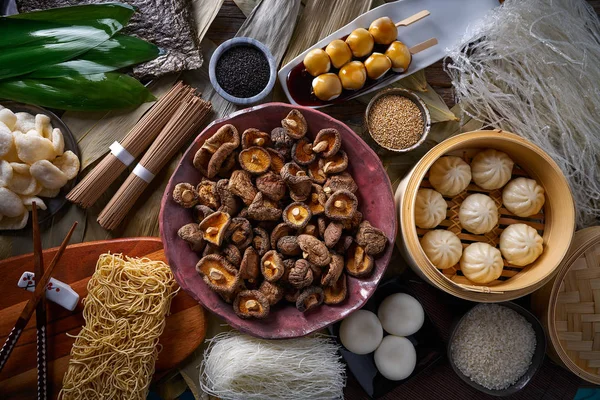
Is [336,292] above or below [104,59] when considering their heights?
below

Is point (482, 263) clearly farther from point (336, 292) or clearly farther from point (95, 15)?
point (95, 15)

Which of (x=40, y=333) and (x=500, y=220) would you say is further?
(x=500, y=220)

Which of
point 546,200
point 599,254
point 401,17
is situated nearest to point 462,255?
point 546,200

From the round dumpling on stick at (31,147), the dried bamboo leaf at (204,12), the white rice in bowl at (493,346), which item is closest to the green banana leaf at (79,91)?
the round dumpling on stick at (31,147)

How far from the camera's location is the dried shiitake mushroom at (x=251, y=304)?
2.15 metres

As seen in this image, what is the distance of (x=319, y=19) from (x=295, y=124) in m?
0.89

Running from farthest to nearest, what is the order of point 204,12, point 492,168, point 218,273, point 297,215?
1. point 204,12
2. point 492,168
3. point 297,215
4. point 218,273

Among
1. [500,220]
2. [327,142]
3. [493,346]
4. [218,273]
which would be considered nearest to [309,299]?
[218,273]

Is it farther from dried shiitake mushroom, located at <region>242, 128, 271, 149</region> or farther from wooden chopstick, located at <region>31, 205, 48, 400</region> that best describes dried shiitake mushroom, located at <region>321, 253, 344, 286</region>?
wooden chopstick, located at <region>31, 205, 48, 400</region>

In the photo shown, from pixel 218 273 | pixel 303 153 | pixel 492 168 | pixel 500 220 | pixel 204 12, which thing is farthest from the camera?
pixel 204 12

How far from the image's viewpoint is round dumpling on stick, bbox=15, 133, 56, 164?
7.73 ft

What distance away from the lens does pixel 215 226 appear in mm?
2215

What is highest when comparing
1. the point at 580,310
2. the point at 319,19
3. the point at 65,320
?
the point at 319,19

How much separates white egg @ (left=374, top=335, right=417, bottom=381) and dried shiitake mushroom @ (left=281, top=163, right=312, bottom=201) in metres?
1.00
